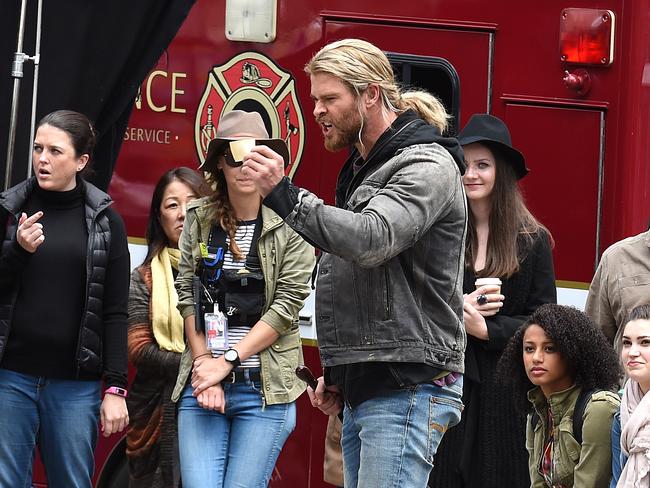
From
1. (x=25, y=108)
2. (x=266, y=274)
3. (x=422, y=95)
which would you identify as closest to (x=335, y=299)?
(x=422, y=95)

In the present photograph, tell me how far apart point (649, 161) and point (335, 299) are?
2.53 meters

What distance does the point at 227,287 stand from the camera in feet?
17.1

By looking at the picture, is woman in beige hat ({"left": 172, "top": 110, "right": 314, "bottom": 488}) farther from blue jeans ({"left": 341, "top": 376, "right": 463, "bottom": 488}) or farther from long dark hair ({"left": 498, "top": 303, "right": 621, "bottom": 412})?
blue jeans ({"left": 341, "top": 376, "right": 463, "bottom": 488})

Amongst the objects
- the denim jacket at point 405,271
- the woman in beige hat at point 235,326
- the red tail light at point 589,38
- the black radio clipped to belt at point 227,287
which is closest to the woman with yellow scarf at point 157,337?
the woman in beige hat at point 235,326

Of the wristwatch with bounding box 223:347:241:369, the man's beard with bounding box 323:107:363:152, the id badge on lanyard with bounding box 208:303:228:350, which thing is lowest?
the wristwatch with bounding box 223:347:241:369

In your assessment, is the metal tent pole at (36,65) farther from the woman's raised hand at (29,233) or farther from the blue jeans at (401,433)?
the blue jeans at (401,433)

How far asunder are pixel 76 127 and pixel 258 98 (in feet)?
3.69

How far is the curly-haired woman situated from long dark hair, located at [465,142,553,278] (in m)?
0.32

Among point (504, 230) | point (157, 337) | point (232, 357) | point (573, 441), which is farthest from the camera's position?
point (157, 337)

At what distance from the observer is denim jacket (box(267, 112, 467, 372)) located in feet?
12.5

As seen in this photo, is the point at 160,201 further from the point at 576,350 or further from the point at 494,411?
the point at 576,350

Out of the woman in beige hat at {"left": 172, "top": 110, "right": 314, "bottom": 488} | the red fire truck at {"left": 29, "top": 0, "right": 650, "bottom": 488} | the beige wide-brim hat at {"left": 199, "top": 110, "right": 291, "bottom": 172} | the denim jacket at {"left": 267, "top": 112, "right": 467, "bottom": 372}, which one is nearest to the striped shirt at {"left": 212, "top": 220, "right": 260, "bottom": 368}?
the woman in beige hat at {"left": 172, "top": 110, "right": 314, "bottom": 488}

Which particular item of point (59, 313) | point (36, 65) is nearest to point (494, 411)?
point (59, 313)

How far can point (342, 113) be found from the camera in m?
4.01
